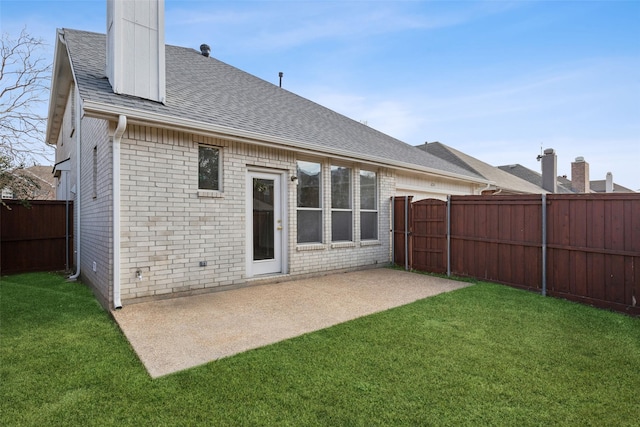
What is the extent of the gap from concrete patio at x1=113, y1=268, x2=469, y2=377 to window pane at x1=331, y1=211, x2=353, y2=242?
4.71 feet

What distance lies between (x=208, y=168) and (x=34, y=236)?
6217mm

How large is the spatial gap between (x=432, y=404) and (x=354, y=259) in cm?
600

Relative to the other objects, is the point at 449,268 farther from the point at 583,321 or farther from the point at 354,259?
the point at 583,321

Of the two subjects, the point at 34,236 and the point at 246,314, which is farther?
the point at 34,236

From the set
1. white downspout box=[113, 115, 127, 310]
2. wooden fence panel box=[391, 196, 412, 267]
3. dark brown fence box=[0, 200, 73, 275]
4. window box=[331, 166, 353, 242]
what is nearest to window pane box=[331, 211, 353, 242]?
window box=[331, 166, 353, 242]

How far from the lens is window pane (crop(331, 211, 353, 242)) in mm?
8211

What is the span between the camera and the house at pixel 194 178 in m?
5.09

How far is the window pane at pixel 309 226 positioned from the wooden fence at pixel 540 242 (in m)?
2.63

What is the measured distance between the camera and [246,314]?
185 inches

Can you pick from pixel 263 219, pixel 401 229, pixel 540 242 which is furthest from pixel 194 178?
Answer: pixel 540 242

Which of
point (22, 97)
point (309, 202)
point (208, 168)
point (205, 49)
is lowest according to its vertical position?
point (309, 202)

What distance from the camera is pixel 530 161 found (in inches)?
1070

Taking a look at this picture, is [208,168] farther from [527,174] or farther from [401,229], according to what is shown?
[527,174]

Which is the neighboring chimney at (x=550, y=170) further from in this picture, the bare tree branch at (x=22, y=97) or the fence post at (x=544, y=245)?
the bare tree branch at (x=22, y=97)
